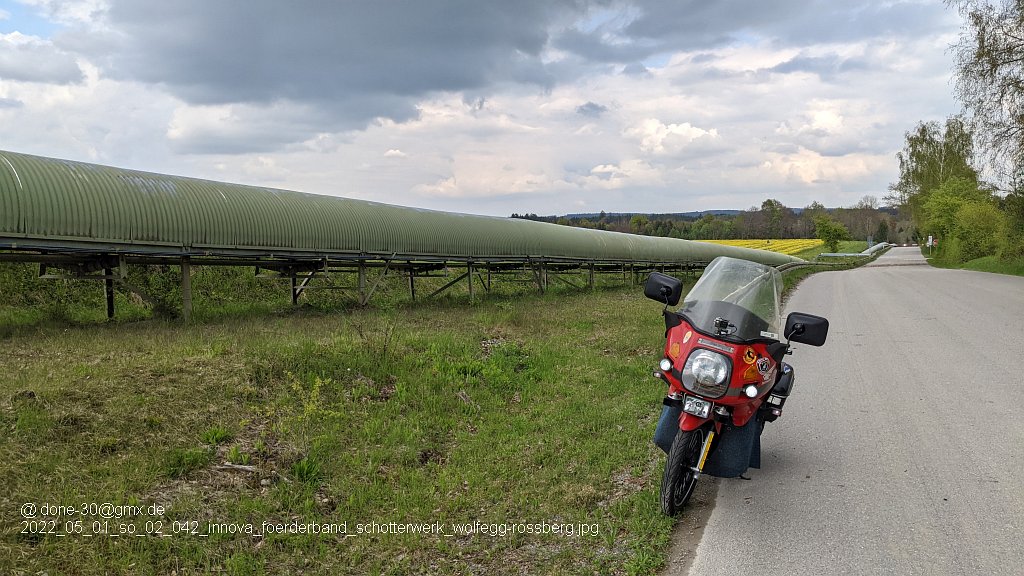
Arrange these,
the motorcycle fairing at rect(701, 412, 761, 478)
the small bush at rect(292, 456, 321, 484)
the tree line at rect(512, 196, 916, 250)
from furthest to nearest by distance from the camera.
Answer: the tree line at rect(512, 196, 916, 250) < the small bush at rect(292, 456, 321, 484) < the motorcycle fairing at rect(701, 412, 761, 478)

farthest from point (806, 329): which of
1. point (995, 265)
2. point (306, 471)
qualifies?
point (995, 265)

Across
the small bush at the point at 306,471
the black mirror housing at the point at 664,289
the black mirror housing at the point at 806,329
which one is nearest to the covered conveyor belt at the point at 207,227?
the small bush at the point at 306,471

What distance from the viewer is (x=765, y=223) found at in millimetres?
117750

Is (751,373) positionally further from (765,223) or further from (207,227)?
(765,223)

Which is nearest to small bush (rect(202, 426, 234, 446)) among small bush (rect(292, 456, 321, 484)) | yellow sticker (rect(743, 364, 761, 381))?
small bush (rect(292, 456, 321, 484))

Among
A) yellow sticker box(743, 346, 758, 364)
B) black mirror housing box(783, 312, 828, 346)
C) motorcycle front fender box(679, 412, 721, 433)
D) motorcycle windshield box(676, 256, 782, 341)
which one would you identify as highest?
motorcycle windshield box(676, 256, 782, 341)

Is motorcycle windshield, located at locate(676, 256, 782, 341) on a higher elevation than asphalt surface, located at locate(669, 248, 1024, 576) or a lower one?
higher

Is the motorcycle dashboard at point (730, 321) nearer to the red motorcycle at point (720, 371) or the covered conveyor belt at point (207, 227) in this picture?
the red motorcycle at point (720, 371)

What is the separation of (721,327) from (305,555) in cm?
324

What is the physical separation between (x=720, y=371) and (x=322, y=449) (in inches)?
140

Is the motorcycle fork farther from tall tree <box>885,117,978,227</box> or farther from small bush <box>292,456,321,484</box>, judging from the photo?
tall tree <box>885,117,978,227</box>

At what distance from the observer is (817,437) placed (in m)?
6.32

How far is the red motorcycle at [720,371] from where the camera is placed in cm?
440

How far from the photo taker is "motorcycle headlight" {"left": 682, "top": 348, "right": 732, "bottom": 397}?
4.35 metres
